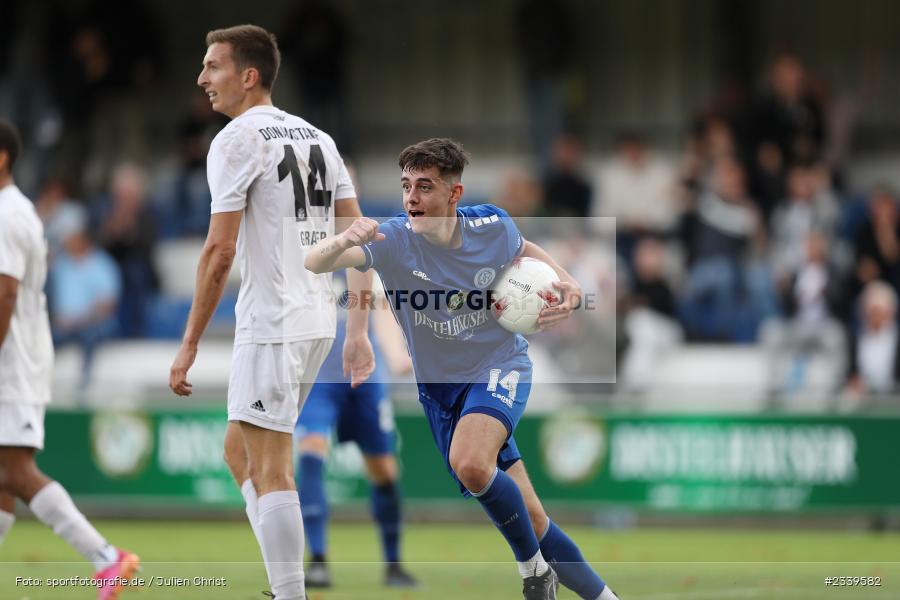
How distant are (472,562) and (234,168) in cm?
504

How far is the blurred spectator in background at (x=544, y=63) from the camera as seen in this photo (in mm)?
18016

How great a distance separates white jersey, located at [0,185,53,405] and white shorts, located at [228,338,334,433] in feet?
5.96

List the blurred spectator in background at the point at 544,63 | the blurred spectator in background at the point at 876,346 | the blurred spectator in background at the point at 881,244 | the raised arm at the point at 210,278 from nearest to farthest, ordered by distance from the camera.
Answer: the raised arm at the point at 210,278
the blurred spectator in background at the point at 876,346
the blurred spectator in background at the point at 881,244
the blurred spectator in background at the point at 544,63

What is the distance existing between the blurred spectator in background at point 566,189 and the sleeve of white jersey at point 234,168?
9636mm

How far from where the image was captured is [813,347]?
14.8 meters

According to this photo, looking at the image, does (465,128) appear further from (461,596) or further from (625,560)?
(461,596)

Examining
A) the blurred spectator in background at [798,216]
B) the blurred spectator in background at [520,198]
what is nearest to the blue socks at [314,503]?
the blurred spectator in background at [520,198]

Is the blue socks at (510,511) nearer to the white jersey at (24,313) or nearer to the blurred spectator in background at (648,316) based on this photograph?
the white jersey at (24,313)

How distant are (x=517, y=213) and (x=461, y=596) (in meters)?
7.48

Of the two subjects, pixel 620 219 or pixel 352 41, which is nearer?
pixel 620 219

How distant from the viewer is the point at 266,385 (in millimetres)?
6754

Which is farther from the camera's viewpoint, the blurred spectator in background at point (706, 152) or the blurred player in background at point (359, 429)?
the blurred spectator in background at point (706, 152)

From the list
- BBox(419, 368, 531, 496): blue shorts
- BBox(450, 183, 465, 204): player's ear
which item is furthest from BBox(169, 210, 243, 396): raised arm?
BBox(419, 368, 531, 496): blue shorts

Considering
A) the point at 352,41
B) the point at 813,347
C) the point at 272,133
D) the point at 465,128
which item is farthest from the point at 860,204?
the point at 272,133
